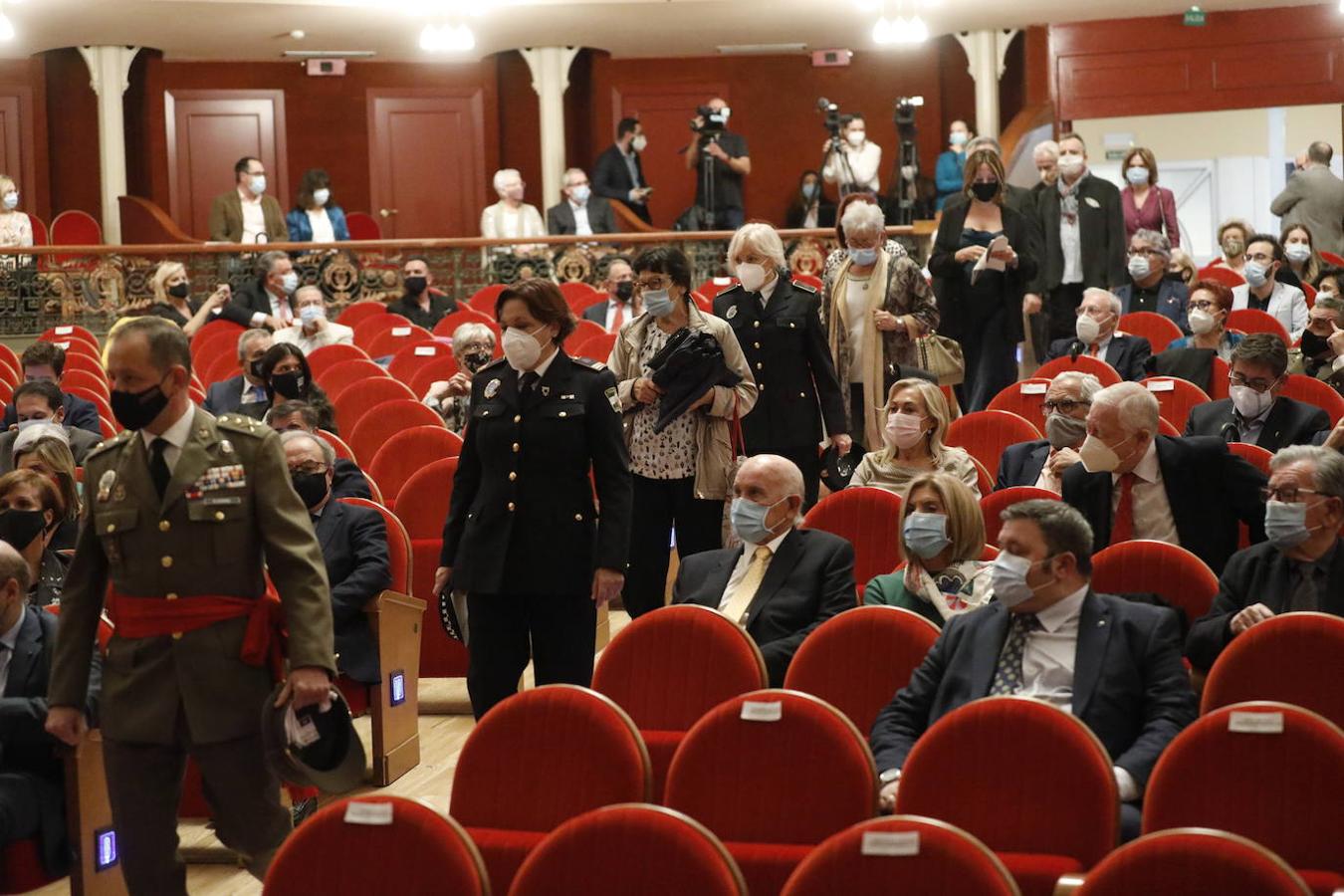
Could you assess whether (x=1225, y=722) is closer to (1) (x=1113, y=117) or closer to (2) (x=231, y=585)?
(2) (x=231, y=585)

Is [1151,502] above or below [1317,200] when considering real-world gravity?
below

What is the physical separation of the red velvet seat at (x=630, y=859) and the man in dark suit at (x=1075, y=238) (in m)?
6.09

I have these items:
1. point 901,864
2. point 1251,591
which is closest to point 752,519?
point 1251,591

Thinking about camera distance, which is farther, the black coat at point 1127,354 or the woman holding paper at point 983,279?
the woman holding paper at point 983,279

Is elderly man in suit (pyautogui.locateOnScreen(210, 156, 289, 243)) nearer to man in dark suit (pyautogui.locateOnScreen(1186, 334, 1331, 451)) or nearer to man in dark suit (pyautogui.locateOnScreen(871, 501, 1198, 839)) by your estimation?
man in dark suit (pyautogui.locateOnScreen(1186, 334, 1331, 451))

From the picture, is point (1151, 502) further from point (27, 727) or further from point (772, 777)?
point (27, 727)

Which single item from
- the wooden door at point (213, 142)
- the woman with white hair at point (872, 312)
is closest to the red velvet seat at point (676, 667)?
the woman with white hair at point (872, 312)

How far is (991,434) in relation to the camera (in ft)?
20.0

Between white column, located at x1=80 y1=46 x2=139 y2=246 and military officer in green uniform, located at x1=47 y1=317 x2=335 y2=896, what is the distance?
12669 mm

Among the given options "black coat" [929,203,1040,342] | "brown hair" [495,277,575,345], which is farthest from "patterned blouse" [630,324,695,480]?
"black coat" [929,203,1040,342]

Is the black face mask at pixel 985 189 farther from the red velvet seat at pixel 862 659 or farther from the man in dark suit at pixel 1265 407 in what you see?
the red velvet seat at pixel 862 659

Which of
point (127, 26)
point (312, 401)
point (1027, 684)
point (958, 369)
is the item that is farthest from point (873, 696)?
point (127, 26)

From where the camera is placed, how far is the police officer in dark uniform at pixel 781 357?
5.61 meters

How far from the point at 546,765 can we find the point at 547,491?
1013 mm
